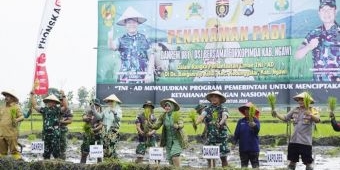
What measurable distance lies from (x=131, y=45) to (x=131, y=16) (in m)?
0.88

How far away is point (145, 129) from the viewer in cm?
1081

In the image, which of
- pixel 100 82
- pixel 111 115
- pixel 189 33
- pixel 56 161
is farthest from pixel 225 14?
pixel 56 161

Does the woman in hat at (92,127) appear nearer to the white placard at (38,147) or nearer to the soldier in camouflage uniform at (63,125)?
the soldier in camouflage uniform at (63,125)

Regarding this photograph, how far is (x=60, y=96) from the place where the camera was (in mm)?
10531

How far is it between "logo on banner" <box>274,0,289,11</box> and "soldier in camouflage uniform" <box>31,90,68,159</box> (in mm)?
9065

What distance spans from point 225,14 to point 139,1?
9.13 ft

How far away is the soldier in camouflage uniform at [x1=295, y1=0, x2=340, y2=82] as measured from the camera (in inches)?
671

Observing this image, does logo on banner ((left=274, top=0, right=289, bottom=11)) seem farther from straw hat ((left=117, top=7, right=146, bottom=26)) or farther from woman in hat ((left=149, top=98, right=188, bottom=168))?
Result: woman in hat ((left=149, top=98, right=188, bottom=168))

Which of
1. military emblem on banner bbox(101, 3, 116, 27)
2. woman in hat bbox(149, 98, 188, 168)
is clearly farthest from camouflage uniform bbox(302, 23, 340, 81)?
woman in hat bbox(149, 98, 188, 168)

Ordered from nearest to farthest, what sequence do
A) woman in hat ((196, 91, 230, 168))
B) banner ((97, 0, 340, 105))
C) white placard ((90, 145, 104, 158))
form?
woman in hat ((196, 91, 230, 168)) → white placard ((90, 145, 104, 158)) → banner ((97, 0, 340, 105))

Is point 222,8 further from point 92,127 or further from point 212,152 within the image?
point 212,152

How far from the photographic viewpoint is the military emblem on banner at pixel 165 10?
1930 cm

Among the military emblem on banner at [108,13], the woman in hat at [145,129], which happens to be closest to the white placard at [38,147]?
the woman in hat at [145,129]

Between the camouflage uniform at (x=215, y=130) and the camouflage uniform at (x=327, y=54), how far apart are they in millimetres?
8491
